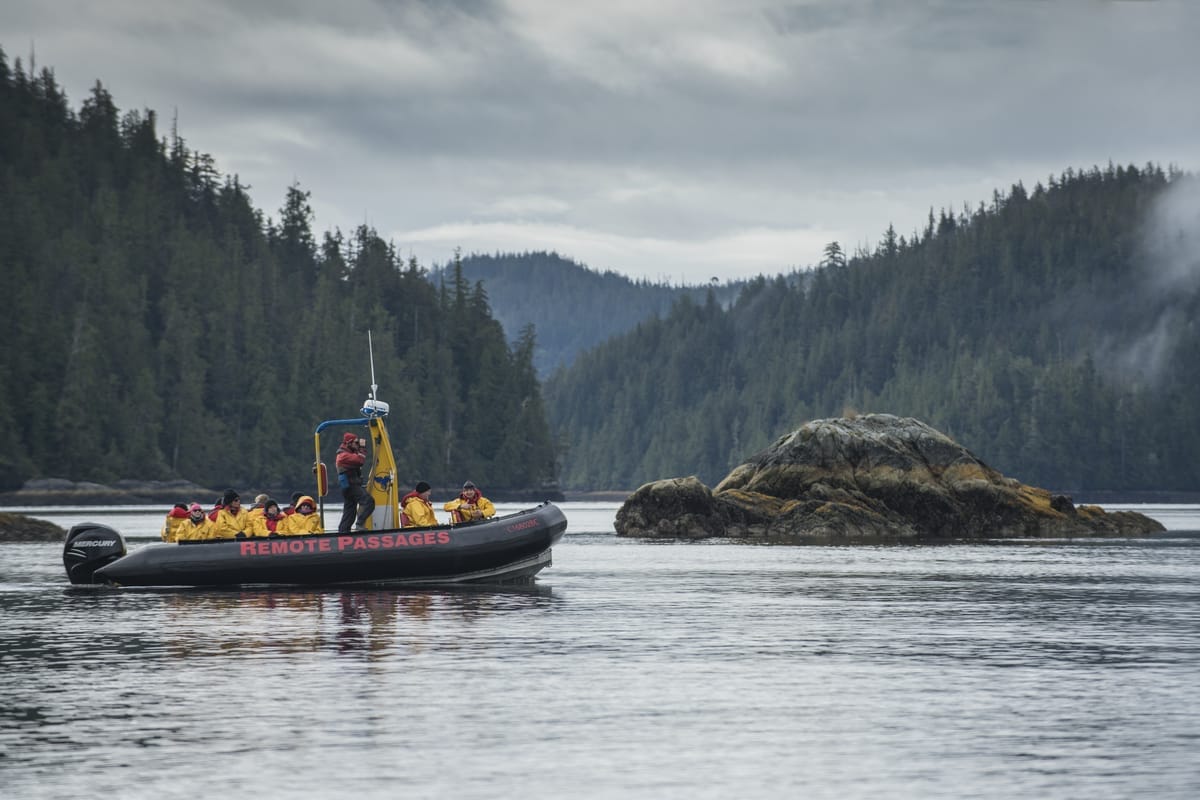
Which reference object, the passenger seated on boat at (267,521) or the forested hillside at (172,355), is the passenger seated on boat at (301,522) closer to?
the passenger seated on boat at (267,521)

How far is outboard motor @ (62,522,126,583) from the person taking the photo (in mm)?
34188

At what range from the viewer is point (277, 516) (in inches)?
1313

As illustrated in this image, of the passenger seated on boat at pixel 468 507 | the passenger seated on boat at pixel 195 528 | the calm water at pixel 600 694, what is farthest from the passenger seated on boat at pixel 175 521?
the passenger seated on boat at pixel 468 507

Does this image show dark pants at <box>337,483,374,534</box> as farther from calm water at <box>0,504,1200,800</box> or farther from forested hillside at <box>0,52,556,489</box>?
forested hillside at <box>0,52,556,489</box>

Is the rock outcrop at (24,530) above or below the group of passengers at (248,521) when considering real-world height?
below

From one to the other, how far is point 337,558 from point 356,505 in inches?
55.3

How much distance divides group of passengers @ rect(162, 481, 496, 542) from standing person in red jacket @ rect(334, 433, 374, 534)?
90 centimetres

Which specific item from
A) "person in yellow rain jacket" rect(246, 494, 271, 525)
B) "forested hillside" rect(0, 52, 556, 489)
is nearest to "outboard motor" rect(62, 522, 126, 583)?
"person in yellow rain jacket" rect(246, 494, 271, 525)

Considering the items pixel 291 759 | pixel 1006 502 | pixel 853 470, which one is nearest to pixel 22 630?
pixel 291 759

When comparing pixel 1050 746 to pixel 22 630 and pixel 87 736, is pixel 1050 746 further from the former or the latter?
pixel 22 630

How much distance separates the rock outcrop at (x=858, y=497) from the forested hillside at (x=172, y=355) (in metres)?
74.4

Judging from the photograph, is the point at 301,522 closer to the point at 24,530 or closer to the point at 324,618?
the point at 324,618

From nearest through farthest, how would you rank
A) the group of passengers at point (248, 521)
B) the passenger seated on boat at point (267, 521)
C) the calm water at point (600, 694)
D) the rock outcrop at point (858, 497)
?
the calm water at point (600, 694) < the passenger seated on boat at point (267, 521) < the group of passengers at point (248, 521) < the rock outcrop at point (858, 497)

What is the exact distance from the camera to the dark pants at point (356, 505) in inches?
1298
